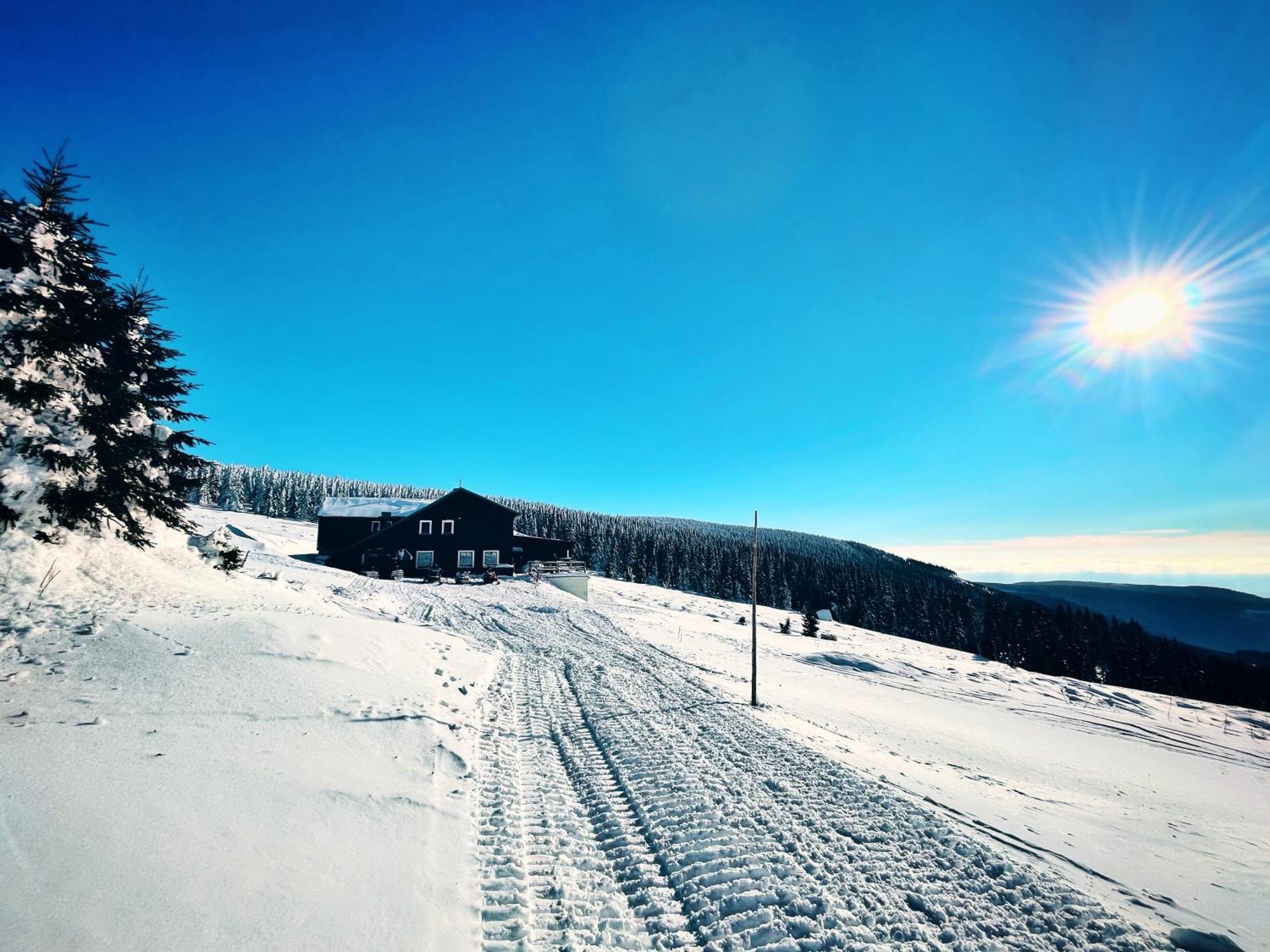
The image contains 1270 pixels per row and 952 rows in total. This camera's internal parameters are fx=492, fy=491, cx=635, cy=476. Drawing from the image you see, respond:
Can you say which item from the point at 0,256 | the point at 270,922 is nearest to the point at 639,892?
the point at 270,922

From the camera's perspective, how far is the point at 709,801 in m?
6.79

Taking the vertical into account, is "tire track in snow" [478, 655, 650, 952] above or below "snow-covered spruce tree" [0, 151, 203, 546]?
below

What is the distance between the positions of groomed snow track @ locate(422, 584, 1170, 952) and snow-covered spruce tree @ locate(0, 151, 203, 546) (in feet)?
35.4

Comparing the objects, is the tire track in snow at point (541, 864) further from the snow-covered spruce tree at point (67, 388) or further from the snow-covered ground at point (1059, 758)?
the snow-covered spruce tree at point (67, 388)

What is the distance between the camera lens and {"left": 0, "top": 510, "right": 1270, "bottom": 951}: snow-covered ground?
421cm

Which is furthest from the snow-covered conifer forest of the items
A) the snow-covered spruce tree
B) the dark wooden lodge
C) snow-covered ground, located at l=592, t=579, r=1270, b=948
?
the snow-covered spruce tree

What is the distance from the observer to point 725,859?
5504mm

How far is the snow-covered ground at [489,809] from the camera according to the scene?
4.21 meters

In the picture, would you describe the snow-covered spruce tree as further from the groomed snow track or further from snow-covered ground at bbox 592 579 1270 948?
snow-covered ground at bbox 592 579 1270 948

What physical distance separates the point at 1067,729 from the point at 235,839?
924 inches

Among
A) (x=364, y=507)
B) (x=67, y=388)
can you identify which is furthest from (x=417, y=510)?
(x=67, y=388)

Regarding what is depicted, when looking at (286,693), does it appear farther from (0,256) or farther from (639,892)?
(0,256)

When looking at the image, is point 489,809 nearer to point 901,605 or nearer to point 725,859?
point 725,859

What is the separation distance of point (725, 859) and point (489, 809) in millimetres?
2995
